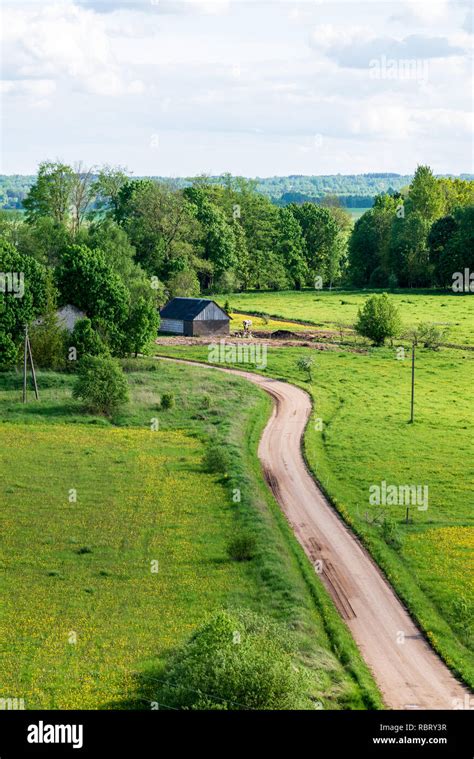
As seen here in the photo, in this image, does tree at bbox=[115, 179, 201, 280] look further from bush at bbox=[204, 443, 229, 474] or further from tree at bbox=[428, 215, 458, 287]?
bush at bbox=[204, 443, 229, 474]

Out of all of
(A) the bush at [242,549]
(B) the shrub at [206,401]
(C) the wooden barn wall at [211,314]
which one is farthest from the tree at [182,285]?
(A) the bush at [242,549]

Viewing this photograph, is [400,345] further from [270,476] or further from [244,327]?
[270,476]

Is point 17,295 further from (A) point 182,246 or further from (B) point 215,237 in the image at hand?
(B) point 215,237

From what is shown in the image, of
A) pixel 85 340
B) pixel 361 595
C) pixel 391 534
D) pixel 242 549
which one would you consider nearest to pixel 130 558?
pixel 242 549

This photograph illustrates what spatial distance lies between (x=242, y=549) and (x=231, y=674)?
1344 centimetres

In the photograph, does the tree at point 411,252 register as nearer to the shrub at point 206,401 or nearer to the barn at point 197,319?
the barn at point 197,319

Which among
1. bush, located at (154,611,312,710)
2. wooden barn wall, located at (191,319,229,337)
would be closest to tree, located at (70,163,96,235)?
wooden barn wall, located at (191,319,229,337)

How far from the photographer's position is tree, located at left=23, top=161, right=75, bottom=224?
118000 mm

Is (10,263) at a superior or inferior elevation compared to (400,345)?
superior

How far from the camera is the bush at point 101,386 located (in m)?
62.3

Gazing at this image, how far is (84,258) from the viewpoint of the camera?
3083 inches
